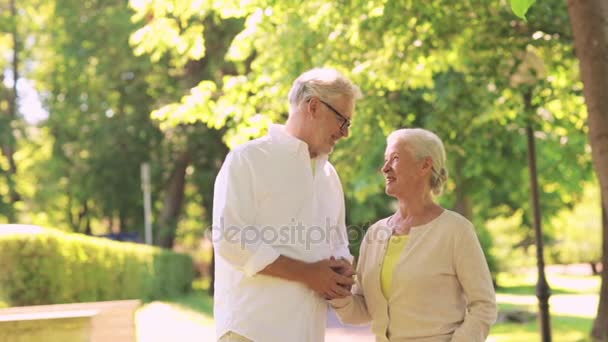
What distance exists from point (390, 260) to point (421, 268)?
0.56ft

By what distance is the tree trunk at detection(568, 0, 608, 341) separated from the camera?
7.51 metres

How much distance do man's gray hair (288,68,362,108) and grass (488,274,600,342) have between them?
947cm

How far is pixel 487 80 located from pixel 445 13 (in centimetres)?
169

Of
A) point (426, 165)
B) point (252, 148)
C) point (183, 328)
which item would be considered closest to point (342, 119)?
point (252, 148)

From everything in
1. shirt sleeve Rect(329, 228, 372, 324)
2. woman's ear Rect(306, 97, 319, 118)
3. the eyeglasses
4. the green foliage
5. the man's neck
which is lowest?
shirt sleeve Rect(329, 228, 372, 324)

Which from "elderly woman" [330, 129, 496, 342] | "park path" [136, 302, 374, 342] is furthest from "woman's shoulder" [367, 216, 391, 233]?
"park path" [136, 302, 374, 342]

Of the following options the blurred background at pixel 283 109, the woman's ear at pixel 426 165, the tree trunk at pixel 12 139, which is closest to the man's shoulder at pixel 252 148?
the woman's ear at pixel 426 165

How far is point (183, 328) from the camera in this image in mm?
19828

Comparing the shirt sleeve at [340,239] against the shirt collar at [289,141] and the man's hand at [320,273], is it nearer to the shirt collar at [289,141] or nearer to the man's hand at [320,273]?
the man's hand at [320,273]

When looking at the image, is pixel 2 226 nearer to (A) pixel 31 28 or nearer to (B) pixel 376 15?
(B) pixel 376 15

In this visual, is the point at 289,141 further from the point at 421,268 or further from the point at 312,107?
the point at 421,268

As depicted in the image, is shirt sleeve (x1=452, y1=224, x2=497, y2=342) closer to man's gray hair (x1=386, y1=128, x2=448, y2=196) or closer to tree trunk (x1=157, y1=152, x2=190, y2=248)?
man's gray hair (x1=386, y1=128, x2=448, y2=196)

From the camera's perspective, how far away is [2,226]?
1072cm

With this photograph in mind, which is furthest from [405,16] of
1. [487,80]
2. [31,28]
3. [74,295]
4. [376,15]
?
[31,28]
